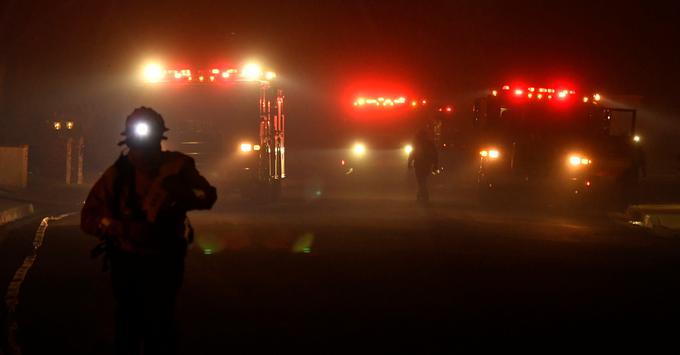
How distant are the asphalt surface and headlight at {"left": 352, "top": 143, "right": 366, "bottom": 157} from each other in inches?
490

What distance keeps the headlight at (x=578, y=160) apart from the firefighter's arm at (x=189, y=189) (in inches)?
833

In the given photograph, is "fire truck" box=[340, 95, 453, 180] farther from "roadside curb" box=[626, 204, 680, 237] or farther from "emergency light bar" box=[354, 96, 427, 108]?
"roadside curb" box=[626, 204, 680, 237]

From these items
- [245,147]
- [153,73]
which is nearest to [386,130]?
[245,147]

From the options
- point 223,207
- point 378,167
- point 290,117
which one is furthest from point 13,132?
point 223,207

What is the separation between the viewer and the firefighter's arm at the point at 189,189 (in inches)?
269

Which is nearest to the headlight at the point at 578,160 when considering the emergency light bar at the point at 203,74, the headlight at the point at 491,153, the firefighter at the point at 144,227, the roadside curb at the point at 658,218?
the headlight at the point at 491,153

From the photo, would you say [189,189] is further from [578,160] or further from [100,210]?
[578,160]

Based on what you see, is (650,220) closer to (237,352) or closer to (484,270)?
(484,270)

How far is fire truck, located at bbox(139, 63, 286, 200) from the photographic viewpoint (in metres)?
25.9

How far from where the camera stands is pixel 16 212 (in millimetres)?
22625

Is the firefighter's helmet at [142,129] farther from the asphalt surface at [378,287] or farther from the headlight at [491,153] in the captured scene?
the headlight at [491,153]

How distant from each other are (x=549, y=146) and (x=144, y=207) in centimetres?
2155

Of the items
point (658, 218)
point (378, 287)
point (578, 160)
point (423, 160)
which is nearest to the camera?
point (378, 287)

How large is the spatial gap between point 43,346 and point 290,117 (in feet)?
98.2
